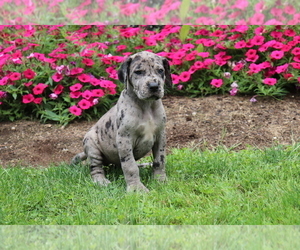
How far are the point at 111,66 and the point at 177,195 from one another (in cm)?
337

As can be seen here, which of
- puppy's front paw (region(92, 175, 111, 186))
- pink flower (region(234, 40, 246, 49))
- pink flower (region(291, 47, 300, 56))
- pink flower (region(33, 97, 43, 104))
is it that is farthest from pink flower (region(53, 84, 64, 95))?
pink flower (region(291, 47, 300, 56))

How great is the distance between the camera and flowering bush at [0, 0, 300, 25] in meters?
1.76

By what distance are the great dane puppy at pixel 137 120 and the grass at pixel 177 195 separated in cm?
20

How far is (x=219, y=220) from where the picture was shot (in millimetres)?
3119

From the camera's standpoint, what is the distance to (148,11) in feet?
6.07

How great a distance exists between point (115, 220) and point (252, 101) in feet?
11.9

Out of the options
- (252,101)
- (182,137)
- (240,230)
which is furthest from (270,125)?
(240,230)

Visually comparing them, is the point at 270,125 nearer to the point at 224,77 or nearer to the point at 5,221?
the point at 224,77

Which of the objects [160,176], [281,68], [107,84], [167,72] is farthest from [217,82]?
[160,176]

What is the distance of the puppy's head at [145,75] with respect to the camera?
3666mm

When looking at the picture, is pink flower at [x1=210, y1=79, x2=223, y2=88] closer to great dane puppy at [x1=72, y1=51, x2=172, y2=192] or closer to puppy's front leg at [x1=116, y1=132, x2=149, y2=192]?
great dane puppy at [x1=72, y1=51, x2=172, y2=192]

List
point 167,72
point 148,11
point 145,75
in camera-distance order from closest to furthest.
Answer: point 148,11 → point 145,75 → point 167,72

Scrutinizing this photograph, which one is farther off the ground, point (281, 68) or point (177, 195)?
point (177, 195)

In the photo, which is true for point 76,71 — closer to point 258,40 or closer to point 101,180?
point 101,180
